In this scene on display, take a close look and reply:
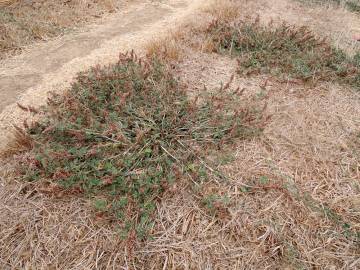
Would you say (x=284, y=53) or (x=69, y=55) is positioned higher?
(x=284, y=53)

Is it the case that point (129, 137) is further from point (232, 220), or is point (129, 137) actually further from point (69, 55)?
point (69, 55)

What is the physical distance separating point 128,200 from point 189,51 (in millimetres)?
2923

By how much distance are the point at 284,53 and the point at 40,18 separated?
4468 millimetres

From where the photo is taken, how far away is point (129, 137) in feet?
10.1

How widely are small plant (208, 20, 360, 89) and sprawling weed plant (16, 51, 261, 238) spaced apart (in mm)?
1133

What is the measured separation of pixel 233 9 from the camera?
6.27 metres

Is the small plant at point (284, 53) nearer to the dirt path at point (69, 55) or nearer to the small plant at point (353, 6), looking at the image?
the dirt path at point (69, 55)

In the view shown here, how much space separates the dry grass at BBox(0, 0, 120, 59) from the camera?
17.7 ft

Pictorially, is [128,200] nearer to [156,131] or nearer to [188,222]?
[188,222]

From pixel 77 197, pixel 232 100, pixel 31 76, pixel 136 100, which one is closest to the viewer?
pixel 77 197

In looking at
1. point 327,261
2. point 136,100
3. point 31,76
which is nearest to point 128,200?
point 136,100

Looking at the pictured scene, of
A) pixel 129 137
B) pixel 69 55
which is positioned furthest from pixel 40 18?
pixel 129 137

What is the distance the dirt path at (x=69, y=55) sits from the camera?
13.2 ft

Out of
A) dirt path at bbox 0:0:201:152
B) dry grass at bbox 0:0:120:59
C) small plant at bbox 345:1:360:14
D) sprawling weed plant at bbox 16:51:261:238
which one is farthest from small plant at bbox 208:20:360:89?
small plant at bbox 345:1:360:14
